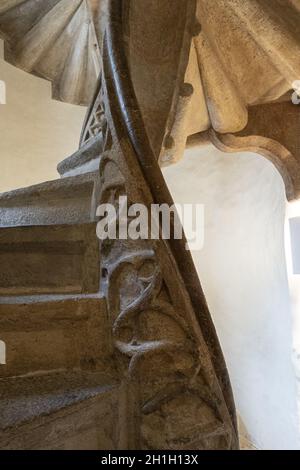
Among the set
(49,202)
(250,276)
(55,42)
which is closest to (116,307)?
A: (49,202)

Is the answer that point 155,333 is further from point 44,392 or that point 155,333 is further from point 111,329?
point 44,392

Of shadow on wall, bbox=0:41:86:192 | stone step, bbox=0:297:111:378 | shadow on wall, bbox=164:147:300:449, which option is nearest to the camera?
stone step, bbox=0:297:111:378

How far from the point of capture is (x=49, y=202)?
42.7 inches

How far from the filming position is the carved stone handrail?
65 centimetres

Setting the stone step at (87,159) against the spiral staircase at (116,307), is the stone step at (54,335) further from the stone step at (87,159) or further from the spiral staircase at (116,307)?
the stone step at (87,159)

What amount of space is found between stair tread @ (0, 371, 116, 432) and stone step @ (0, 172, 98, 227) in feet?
1.55

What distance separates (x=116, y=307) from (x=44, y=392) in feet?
0.74

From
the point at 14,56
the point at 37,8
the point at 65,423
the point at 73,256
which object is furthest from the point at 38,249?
the point at 14,56

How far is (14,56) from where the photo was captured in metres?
2.83

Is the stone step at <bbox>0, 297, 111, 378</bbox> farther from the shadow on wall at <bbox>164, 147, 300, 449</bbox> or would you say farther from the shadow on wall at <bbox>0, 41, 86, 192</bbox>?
the shadow on wall at <bbox>0, 41, 86, 192</bbox>

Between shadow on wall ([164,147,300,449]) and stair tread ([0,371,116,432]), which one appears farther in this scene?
shadow on wall ([164,147,300,449])

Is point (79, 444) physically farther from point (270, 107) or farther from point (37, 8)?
point (37, 8)

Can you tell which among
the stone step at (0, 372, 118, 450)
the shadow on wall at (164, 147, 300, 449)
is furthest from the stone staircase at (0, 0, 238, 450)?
the shadow on wall at (164, 147, 300, 449)
